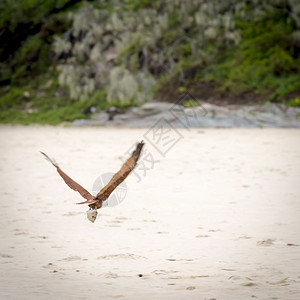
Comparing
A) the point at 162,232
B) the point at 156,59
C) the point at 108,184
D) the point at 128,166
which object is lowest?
the point at 162,232

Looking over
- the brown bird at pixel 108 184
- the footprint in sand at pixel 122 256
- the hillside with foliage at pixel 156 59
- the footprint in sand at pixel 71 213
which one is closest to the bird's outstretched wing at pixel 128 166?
the brown bird at pixel 108 184

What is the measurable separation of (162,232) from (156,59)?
1776 cm

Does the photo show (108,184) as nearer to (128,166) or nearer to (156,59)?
(128,166)

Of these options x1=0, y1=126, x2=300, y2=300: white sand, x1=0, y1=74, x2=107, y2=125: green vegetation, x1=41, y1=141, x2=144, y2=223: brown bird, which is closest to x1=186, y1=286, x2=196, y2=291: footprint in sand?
x1=0, y1=126, x2=300, y2=300: white sand

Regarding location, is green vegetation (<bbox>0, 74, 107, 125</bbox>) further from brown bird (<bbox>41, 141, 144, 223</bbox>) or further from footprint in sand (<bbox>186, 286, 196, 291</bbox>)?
footprint in sand (<bbox>186, 286, 196, 291</bbox>)

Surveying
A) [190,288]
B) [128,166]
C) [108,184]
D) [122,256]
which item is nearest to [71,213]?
[122,256]

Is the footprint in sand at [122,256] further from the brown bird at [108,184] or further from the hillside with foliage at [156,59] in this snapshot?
the hillside with foliage at [156,59]

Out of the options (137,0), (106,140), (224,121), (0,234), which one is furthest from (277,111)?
(0,234)

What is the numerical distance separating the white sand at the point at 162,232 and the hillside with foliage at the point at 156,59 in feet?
32.8

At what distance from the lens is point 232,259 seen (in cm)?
480

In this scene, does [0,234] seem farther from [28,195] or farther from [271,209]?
[271,209]

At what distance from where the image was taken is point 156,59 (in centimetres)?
2300

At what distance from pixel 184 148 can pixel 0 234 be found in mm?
7894

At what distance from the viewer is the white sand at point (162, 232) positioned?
13.5 ft
